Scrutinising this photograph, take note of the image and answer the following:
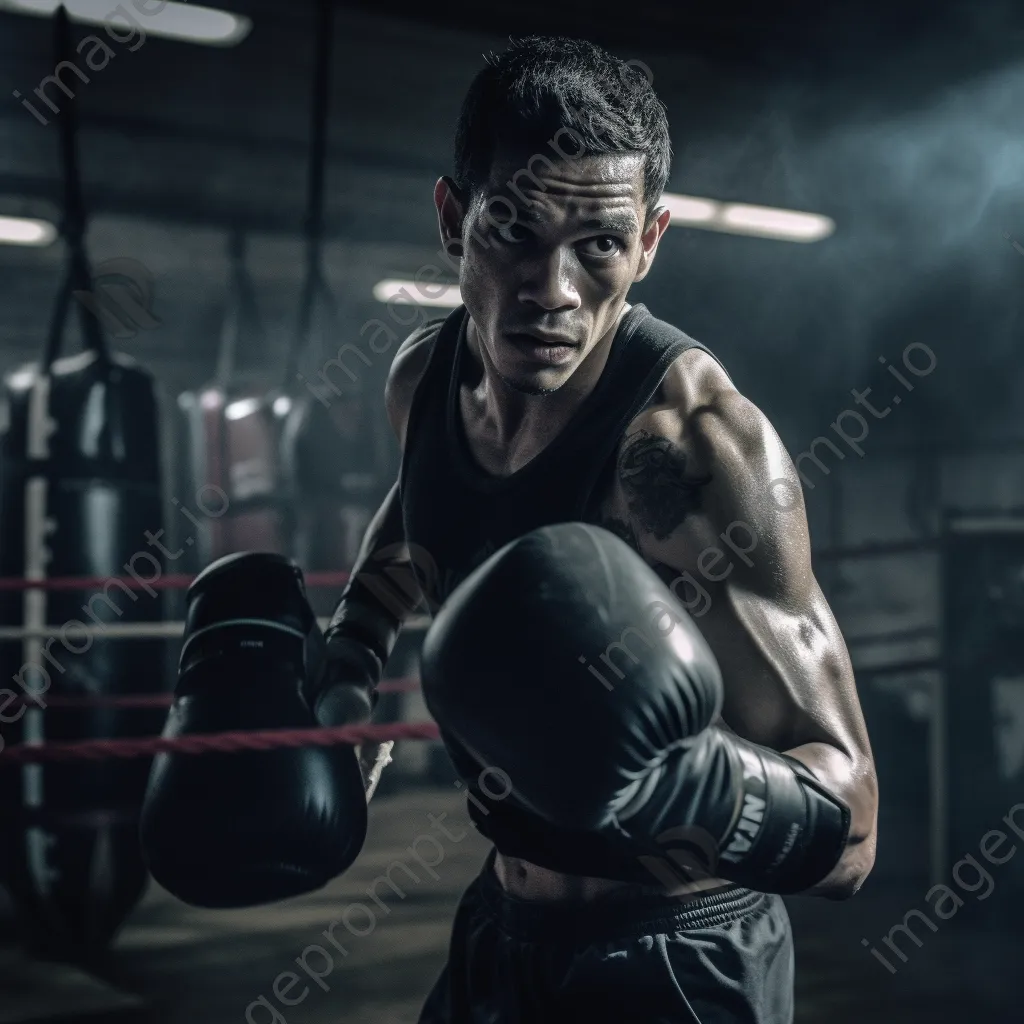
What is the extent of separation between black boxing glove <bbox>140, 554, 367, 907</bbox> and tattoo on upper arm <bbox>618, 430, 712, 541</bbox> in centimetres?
47

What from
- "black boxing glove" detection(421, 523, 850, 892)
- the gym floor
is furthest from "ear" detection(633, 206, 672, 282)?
the gym floor

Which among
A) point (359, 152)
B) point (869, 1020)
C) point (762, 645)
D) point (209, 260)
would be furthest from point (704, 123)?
point (762, 645)

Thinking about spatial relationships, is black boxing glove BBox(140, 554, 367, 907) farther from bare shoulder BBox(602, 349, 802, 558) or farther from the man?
bare shoulder BBox(602, 349, 802, 558)

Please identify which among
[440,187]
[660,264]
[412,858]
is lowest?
[412,858]

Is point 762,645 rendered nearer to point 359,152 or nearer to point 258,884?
point 258,884

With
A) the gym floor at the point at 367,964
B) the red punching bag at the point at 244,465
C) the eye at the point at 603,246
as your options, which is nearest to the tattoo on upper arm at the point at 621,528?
the eye at the point at 603,246

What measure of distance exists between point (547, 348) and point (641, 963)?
1.83 feet

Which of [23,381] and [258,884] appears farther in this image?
[23,381]

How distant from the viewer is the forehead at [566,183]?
3.15ft

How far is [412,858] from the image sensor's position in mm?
3688

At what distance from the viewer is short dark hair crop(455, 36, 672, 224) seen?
0.97m

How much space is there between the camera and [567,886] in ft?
3.41

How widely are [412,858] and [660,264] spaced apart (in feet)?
11.4

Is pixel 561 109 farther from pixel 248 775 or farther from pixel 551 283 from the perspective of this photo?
pixel 248 775
